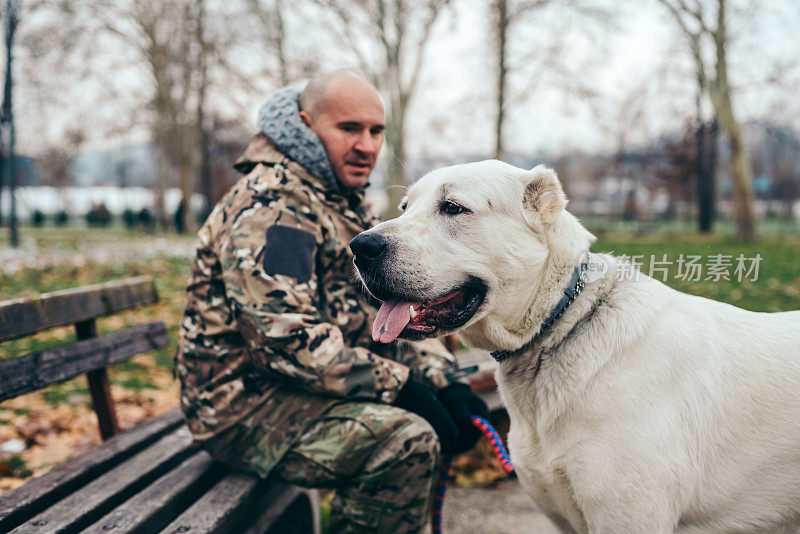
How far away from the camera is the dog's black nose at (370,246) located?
2.05 metres

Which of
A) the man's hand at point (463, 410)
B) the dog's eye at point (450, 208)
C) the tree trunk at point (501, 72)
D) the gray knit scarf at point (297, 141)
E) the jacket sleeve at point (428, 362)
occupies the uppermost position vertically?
the tree trunk at point (501, 72)

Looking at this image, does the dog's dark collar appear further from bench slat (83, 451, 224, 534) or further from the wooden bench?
bench slat (83, 451, 224, 534)

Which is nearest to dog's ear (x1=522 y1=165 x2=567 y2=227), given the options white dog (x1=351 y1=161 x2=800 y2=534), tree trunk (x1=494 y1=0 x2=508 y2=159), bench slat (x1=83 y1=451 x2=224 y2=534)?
white dog (x1=351 y1=161 x2=800 y2=534)

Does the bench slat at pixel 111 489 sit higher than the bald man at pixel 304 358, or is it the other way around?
the bald man at pixel 304 358

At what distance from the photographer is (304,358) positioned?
2.22 metres

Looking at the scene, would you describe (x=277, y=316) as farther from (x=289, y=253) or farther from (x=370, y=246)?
(x=370, y=246)

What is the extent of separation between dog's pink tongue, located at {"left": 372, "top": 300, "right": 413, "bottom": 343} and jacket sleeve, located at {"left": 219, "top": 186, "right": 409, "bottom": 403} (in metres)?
0.26

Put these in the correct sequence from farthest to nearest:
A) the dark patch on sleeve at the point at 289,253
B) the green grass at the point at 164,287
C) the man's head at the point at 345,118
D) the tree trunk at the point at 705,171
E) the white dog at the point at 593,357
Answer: the tree trunk at the point at 705,171 < the green grass at the point at 164,287 < the man's head at the point at 345,118 < the dark patch on sleeve at the point at 289,253 < the white dog at the point at 593,357

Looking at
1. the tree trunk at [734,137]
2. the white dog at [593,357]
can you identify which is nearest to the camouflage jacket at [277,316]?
the white dog at [593,357]

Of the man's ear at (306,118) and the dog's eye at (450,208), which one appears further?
the man's ear at (306,118)

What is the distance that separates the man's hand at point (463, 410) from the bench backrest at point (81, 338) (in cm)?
189

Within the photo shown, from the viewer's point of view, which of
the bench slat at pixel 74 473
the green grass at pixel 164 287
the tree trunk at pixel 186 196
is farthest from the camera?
the tree trunk at pixel 186 196

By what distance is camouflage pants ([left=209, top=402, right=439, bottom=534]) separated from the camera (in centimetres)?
224

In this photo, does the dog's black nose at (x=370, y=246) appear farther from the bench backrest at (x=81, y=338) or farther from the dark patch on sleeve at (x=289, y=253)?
the bench backrest at (x=81, y=338)
